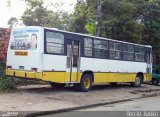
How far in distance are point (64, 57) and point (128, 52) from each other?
6824 mm

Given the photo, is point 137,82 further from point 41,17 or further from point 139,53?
point 41,17

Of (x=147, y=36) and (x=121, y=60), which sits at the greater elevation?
(x=147, y=36)

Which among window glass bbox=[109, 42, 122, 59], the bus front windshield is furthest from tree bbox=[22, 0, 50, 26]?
the bus front windshield

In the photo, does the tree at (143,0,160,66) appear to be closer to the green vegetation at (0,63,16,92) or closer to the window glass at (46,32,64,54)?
the window glass at (46,32,64,54)

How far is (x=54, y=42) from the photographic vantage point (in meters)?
17.7

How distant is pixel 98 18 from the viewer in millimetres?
27672

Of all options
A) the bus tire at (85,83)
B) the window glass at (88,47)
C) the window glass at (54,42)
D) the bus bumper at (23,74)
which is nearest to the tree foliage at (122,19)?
the window glass at (88,47)

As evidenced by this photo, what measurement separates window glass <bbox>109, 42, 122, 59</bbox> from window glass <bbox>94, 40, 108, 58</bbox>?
21.4 inches

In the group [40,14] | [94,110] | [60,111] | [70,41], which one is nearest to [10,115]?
→ [60,111]

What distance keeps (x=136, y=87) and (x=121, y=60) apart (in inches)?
120

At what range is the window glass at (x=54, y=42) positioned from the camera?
17359mm

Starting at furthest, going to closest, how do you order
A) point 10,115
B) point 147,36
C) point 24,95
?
point 147,36, point 24,95, point 10,115

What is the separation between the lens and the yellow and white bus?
17.0 metres

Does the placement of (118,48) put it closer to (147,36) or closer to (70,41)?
(70,41)
